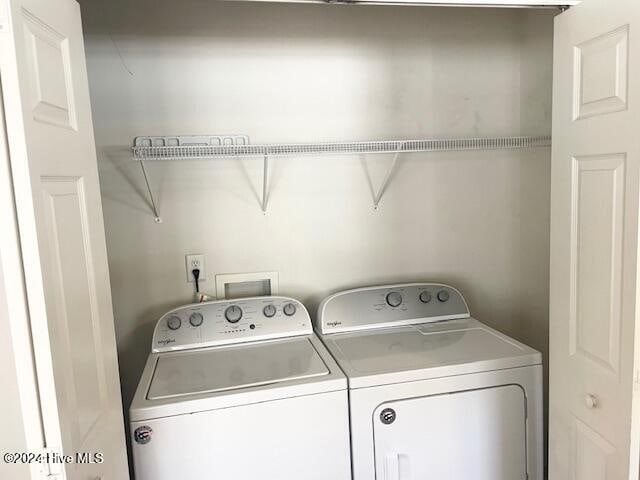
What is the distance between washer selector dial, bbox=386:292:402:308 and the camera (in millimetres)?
2141

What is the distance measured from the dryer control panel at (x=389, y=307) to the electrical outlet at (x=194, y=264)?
54 cm

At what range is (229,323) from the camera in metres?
1.98

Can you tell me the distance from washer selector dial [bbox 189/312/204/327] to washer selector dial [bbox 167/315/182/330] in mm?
46

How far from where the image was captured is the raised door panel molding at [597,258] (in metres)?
1.22

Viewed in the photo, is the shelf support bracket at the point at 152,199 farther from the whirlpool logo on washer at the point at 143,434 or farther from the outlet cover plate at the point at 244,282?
the whirlpool logo on washer at the point at 143,434

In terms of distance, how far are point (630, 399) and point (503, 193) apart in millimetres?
1361

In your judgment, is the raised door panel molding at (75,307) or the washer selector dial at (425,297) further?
the washer selector dial at (425,297)

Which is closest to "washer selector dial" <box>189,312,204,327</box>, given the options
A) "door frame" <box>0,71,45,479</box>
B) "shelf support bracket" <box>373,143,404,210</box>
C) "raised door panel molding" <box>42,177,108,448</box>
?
"raised door panel molding" <box>42,177,108,448</box>

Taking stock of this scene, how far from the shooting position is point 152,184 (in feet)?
6.66

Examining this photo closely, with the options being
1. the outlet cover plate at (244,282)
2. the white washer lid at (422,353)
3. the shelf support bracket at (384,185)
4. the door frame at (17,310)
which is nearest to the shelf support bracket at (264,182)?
the outlet cover plate at (244,282)

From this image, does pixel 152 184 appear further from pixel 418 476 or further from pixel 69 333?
pixel 418 476

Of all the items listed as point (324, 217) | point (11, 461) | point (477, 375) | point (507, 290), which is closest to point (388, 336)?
point (477, 375)

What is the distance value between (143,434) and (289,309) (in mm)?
769

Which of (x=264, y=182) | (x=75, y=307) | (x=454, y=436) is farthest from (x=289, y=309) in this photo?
(x=75, y=307)
